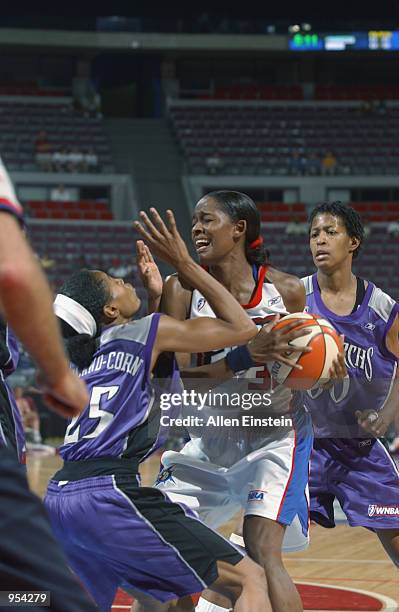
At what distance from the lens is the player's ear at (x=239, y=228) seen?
4785 mm

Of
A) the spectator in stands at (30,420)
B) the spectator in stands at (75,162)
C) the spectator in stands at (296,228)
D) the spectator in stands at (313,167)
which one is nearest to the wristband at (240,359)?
the spectator in stands at (30,420)

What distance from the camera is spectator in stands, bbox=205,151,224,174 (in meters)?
27.6

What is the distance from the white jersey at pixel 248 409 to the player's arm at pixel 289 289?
85 mm

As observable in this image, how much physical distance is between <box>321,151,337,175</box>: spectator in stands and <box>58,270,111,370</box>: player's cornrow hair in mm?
24619

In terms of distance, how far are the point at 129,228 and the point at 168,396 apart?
2073 cm

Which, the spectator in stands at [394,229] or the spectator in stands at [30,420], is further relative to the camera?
the spectator in stands at [394,229]

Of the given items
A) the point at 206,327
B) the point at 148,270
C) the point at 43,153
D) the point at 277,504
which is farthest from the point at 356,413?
the point at 43,153

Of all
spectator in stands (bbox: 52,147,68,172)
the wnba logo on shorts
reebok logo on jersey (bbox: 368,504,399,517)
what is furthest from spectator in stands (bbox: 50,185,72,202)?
the wnba logo on shorts

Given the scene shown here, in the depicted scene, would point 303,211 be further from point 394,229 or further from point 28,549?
point 28,549

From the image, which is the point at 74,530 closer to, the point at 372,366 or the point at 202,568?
the point at 202,568

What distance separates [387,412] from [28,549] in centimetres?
324

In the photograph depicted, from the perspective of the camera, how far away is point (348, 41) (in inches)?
1276

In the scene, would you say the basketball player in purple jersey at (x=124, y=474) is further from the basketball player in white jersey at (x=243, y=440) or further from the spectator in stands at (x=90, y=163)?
the spectator in stands at (x=90, y=163)

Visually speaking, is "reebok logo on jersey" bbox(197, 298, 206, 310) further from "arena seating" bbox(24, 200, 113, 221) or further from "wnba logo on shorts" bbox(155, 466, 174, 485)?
"arena seating" bbox(24, 200, 113, 221)
